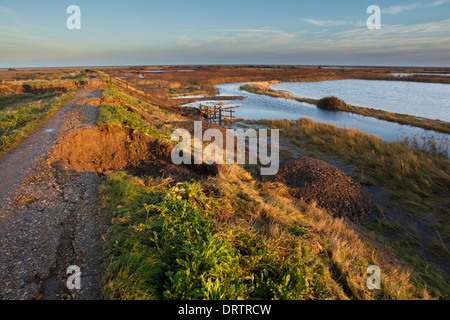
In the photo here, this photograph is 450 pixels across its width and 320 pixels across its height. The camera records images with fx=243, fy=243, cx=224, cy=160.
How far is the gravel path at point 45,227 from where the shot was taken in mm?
2945

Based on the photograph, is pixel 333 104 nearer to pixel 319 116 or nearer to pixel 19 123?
pixel 319 116

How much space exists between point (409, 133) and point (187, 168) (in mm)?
19118

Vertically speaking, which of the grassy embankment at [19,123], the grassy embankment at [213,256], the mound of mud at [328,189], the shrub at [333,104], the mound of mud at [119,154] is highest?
the shrub at [333,104]

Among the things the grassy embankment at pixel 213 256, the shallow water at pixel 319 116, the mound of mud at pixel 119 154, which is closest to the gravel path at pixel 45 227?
the grassy embankment at pixel 213 256

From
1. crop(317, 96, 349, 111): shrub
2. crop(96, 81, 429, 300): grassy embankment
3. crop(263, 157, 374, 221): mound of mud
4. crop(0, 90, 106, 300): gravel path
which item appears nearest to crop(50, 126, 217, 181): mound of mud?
crop(0, 90, 106, 300): gravel path

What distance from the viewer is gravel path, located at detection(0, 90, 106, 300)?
2945 millimetres

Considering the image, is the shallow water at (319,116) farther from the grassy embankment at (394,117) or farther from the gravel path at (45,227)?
the gravel path at (45,227)

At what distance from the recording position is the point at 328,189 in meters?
9.23

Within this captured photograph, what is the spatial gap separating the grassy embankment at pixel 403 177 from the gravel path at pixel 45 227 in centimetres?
673

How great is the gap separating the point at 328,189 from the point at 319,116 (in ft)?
64.8

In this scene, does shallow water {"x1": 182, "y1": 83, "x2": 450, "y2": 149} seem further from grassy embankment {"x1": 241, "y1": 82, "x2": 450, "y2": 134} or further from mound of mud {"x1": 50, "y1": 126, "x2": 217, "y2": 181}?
mound of mud {"x1": 50, "y1": 126, "x2": 217, "y2": 181}

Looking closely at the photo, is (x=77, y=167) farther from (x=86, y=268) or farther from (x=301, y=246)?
(x=301, y=246)

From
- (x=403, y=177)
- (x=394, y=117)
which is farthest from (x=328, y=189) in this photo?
(x=394, y=117)

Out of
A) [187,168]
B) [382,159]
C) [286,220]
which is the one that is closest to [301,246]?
[286,220]
